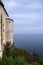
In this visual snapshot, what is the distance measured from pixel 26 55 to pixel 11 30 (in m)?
2.91

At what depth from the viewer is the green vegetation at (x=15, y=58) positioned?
25.4m

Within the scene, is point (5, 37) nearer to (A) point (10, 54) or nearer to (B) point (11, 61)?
(A) point (10, 54)

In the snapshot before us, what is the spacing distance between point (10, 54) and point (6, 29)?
278 centimetres

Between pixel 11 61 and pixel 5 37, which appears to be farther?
pixel 5 37

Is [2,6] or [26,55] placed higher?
[2,6]

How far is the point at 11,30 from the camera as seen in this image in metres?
31.4

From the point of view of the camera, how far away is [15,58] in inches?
1069

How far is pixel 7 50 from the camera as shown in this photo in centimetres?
2909

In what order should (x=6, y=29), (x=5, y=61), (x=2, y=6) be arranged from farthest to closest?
(x=6, y=29) → (x=2, y=6) → (x=5, y=61)

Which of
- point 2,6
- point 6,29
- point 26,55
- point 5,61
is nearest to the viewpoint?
point 5,61

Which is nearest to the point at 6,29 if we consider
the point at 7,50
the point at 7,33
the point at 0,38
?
the point at 7,33

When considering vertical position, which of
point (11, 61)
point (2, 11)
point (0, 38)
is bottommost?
point (11, 61)

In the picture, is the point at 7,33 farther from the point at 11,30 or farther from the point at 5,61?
the point at 5,61

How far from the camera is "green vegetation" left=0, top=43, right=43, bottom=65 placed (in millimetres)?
25405
